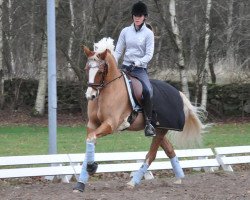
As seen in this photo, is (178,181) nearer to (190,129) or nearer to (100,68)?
(190,129)

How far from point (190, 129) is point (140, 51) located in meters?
1.88

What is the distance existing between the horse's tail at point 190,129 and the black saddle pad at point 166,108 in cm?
46

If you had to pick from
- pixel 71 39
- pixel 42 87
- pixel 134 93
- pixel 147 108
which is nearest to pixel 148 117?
pixel 147 108

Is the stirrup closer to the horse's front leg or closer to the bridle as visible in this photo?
the horse's front leg

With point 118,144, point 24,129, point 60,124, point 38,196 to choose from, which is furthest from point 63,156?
point 60,124

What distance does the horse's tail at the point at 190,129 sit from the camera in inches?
363

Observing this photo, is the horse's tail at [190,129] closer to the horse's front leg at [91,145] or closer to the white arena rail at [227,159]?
the white arena rail at [227,159]

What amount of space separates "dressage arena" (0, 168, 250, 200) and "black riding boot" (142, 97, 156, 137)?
0.84 meters

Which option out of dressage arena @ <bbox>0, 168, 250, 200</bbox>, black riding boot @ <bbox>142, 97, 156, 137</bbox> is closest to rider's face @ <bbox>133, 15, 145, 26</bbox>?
black riding boot @ <bbox>142, 97, 156, 137</bbox>

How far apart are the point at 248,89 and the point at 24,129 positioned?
392 inches

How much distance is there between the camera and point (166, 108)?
8523mm

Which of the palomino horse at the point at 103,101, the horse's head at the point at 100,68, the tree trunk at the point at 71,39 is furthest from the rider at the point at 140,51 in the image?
the tree trunk at the point at 71,39

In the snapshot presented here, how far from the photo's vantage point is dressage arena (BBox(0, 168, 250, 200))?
7.51 m

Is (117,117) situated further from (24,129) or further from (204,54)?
(204,54)
